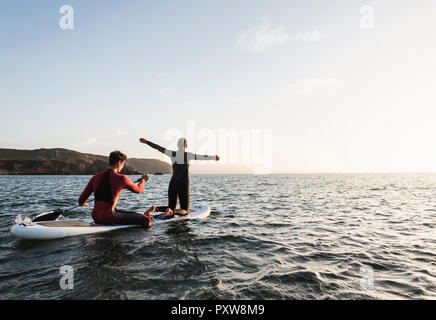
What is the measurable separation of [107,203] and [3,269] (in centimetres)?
300

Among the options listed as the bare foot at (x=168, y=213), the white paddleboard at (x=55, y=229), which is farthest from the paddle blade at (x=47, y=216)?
the bare foot at (x=168, y=213)

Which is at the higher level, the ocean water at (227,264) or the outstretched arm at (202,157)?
the outstretched arm at (202,157)

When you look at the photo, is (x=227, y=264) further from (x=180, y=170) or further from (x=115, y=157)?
(x=180, y=170)

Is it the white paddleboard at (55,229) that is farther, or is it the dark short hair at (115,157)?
the dark short hair at (115,157)

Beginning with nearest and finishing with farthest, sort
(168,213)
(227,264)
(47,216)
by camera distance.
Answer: (227,264) → (47,216) → (168,213)

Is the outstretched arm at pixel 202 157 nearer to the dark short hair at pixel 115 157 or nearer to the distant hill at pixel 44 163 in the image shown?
the dark short hair at pixel 115 157

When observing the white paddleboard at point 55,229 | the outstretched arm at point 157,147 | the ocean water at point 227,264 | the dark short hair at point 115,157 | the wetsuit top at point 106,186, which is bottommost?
the ocean water at point 227,264

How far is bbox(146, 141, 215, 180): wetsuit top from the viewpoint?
9.27 meters

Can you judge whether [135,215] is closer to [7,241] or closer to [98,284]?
[7,241]

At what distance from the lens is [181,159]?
938 centimetres

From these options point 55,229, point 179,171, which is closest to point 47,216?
point 55,229

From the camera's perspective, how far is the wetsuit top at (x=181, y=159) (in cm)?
927
